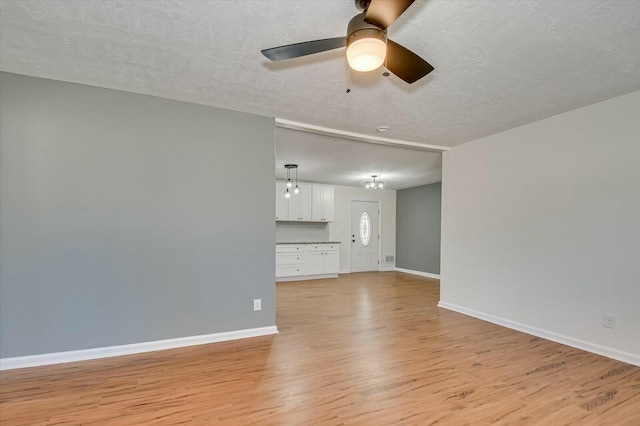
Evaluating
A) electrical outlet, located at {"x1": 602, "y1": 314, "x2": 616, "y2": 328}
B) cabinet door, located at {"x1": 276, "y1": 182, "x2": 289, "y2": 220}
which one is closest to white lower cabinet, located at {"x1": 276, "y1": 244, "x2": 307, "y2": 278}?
cabinet door, located at {"x1": 276, "y1": 182, "x2": 289, "y2": 220}

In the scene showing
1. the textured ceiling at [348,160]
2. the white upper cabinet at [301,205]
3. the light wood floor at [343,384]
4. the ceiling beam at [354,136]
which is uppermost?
the ceiling beam at [354,136]

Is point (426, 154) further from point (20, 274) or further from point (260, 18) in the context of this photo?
point (20, 274)

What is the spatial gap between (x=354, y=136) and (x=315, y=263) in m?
4.07

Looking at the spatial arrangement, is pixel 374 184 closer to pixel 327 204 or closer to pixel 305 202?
pixel 327 204

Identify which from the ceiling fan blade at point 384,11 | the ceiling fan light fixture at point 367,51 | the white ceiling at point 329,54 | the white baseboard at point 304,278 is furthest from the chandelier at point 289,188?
the ceiling fan blade at point 384,11

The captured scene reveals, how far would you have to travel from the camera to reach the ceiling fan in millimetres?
1438

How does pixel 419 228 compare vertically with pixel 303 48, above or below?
below

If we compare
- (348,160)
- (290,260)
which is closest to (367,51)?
(348,160)

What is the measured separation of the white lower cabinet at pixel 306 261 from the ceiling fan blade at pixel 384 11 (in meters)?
5.83

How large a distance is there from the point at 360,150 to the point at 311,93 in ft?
6.82

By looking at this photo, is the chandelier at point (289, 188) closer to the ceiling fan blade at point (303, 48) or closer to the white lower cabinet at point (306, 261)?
the white lower cabinet at point (306, 261)

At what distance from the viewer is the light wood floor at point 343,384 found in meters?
2.02

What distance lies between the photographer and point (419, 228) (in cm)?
827

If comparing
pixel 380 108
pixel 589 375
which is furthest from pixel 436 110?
pixel 589 375
